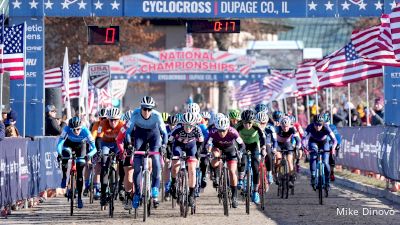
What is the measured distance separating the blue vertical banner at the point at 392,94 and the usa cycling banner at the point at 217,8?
1.78 metres

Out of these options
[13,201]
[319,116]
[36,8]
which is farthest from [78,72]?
[13,201]

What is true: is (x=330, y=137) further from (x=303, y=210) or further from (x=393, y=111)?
(x=393, y=111)

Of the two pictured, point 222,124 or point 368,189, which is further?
point 368,189

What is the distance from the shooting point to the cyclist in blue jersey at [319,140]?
24.9 m

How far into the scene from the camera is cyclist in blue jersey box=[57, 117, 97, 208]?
2220cm

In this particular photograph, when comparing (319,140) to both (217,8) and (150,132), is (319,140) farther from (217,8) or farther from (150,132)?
(217,8)

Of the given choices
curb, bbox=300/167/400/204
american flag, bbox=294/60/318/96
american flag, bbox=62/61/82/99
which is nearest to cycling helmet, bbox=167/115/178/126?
curb, bbox=300/167/400/204

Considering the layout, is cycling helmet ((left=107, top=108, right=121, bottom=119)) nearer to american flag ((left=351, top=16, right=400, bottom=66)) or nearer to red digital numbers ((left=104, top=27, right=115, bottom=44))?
american flag ((left=351, top=16, right=400, bottom=66))

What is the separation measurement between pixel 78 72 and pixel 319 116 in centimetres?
1439

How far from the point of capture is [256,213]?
70.4 feet

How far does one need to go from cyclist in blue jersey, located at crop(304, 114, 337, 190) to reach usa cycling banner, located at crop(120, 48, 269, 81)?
3914 cm

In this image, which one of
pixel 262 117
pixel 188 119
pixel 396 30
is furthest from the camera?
pixel 262 117

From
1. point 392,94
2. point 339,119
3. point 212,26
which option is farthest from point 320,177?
point 339,119

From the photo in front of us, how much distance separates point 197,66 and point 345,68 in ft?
104
